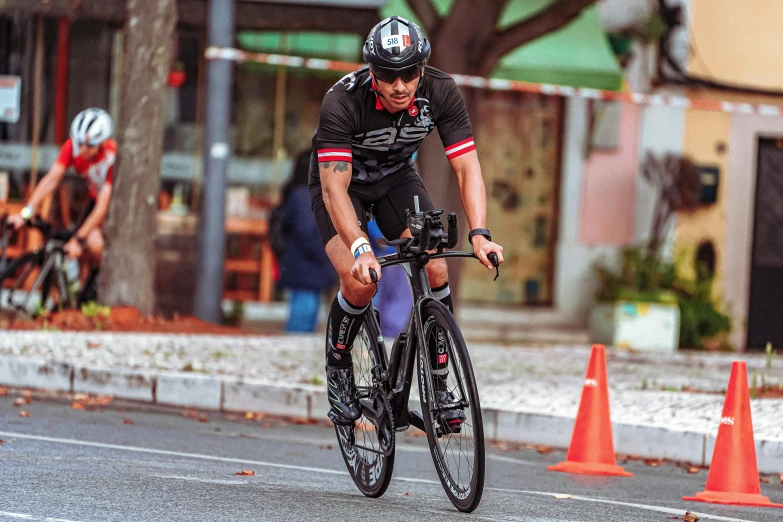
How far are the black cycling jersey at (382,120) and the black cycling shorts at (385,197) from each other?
196 mm

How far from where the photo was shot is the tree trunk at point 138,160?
13367 millimetres

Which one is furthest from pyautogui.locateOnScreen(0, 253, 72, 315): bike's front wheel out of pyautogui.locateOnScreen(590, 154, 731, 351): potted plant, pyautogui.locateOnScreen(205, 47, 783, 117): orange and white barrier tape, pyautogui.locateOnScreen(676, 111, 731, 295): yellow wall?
pyautogui.locateOnScreen(676, 111, 731, 295): yellow wall

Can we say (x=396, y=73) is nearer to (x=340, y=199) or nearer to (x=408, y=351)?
(x=340, y=199)

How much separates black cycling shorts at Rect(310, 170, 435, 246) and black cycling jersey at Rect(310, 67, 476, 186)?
196mm

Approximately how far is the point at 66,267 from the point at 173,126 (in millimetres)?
3542

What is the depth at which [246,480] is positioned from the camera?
6.61m

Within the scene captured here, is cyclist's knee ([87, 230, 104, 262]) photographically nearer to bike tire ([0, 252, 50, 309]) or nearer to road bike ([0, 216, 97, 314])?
road bike ([0, 216, 97, 314])

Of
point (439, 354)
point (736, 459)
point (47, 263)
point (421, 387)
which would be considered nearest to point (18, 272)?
point (47, 263)

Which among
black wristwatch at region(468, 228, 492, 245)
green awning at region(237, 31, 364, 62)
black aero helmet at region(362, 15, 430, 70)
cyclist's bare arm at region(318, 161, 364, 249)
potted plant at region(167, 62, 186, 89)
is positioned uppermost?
green awning at region(237, 31, 364, 62)

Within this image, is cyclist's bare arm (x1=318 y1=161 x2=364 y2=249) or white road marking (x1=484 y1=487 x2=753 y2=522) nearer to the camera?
cyclist's bare arm (x1=318 y1=161 x2=364 y2=249)

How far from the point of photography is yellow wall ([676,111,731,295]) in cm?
1855

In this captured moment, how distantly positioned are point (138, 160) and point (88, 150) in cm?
77

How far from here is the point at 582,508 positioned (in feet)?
20.8

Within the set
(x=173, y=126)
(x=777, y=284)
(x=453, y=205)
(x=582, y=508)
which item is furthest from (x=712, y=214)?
(x=582, y=508)
